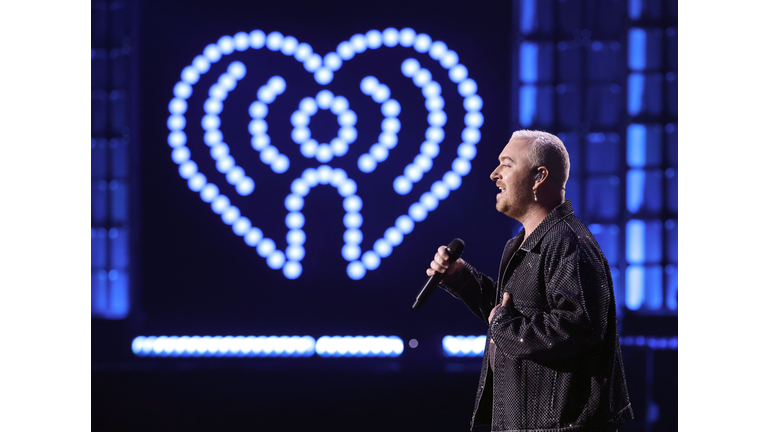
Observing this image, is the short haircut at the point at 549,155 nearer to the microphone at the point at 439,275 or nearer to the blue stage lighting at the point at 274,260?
the microphone at the point at 439,275

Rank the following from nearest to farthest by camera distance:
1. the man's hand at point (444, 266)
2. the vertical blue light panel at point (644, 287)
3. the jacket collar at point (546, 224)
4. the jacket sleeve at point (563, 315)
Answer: the jacket sleeve at point (563, 315), the jacket collar at point (546, 224), the man's hand at point (444, 266), the vertical blue light panel at point (644, 287)

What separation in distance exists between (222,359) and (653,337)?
87.6 inches

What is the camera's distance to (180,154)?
304cm

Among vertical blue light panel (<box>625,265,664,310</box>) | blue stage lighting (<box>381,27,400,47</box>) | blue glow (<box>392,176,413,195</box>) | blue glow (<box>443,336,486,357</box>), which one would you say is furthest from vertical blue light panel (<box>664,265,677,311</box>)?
blue stage lighting (<box>381,27,400,47</box>)

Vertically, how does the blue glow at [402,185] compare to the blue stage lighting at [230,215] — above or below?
above

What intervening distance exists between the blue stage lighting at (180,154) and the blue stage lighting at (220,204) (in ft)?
0.88

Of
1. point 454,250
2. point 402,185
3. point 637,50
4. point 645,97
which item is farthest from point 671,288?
point 454,250

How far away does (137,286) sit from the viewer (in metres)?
3.07

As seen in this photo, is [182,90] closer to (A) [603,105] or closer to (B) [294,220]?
(B) [294,220]

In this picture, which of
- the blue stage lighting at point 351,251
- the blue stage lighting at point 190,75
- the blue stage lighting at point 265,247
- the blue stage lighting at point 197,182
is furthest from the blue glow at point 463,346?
the blue stage lighting at point 190,75

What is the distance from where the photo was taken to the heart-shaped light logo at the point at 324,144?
9.75 feet

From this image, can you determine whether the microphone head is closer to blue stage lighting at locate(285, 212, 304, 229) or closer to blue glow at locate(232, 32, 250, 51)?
blue stage lighting at locate(285, 212, 304, 229)

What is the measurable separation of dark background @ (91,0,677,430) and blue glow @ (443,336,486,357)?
30 mm

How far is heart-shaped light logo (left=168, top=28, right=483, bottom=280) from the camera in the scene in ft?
9.75
